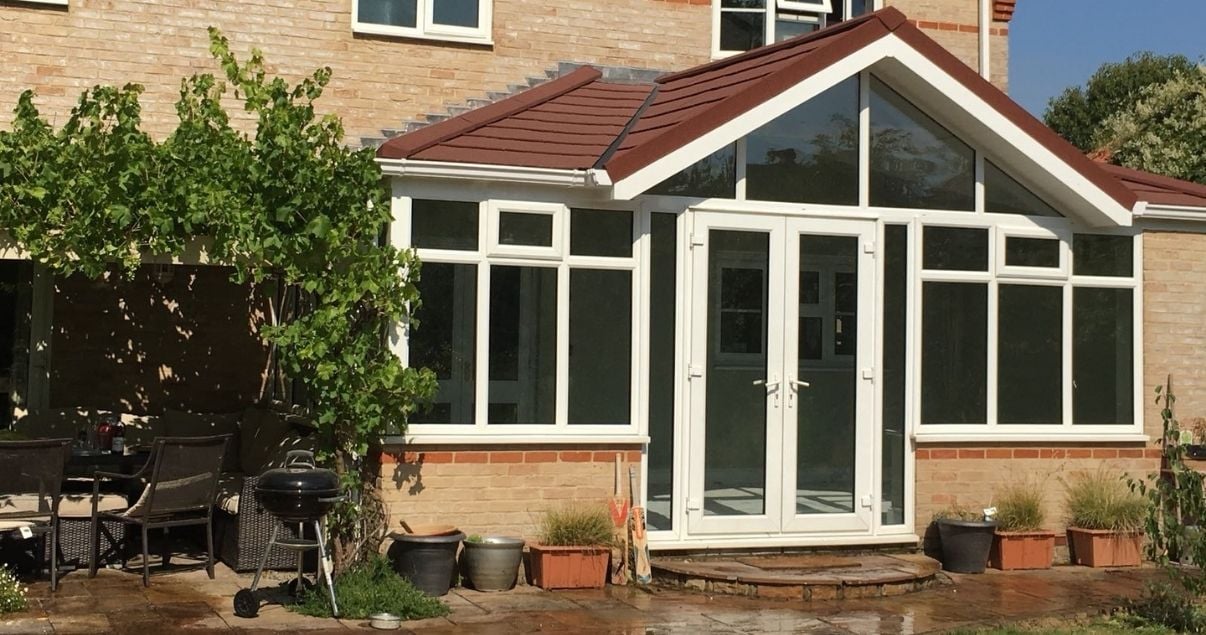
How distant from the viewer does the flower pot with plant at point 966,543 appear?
11.7 metres

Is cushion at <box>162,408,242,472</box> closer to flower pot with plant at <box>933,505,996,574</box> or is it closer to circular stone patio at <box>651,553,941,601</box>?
circular stone patio at <box>651,553,941,601</box>

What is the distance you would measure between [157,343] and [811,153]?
650cm

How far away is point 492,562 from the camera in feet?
34.3

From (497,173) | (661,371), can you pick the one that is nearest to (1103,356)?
(661,371)

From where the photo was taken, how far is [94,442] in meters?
11.7

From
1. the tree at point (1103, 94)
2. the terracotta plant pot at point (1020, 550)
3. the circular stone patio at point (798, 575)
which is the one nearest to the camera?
the circular stone patio at point (798, 575)

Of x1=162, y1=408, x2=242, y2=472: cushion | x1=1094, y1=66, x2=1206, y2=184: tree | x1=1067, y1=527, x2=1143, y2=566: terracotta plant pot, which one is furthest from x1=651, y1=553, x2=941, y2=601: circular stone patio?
x1=1094, y1=66, x2=1206, y2=184: tree

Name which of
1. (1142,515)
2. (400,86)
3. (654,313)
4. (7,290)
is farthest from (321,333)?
(1142,515)

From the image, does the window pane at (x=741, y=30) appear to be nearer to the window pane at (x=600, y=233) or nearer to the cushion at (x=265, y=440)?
the window pane at (x=600, y=233)

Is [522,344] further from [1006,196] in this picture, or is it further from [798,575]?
[1006,196]

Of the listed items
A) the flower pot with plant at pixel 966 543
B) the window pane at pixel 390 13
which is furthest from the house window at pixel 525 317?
the window pane at pixel 390 13

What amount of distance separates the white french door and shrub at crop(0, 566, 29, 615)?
4.81m

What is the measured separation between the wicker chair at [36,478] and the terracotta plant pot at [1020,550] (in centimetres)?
718

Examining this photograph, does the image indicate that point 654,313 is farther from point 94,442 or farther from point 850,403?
point 94,442
